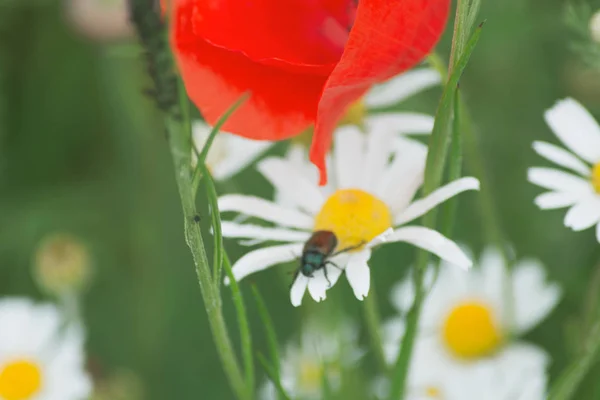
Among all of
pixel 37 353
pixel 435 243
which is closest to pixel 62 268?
pixel 37 353

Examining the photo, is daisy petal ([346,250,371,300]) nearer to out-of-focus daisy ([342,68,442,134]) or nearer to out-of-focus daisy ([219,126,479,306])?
out-of-focus daisy ([219,126,479,306])

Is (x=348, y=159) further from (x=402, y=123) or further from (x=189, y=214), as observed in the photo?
(x=189, y=214)

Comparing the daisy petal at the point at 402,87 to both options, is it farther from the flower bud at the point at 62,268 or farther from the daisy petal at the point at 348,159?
the flower bud at the point at 62,268

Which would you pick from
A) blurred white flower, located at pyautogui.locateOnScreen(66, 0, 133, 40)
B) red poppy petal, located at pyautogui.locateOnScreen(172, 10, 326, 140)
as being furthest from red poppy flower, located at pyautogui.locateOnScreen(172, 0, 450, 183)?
blurred white flower, located at pyautogui.locateOnScreen(66, 0, 133, 40)

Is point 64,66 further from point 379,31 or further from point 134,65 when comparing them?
point 379,31

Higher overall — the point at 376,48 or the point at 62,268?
the point at 376,48

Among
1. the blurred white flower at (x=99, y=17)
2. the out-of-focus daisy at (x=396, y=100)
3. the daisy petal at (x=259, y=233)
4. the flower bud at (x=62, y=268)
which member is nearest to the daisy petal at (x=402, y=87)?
the out-of-focus daisy at (x=396, y=100)
